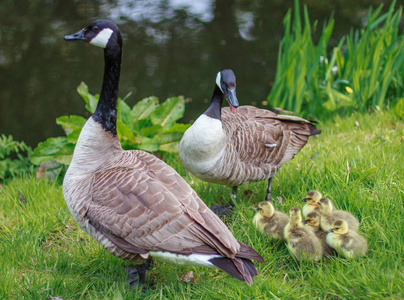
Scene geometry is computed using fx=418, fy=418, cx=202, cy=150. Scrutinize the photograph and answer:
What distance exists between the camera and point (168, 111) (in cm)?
594

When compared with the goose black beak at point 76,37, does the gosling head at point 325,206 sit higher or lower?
lower

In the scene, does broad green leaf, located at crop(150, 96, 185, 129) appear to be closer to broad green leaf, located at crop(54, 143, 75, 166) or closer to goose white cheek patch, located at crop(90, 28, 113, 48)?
broad green leaf, located at crop(54, 143, 75, 166)

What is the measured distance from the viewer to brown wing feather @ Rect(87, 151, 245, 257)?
9.73 feet

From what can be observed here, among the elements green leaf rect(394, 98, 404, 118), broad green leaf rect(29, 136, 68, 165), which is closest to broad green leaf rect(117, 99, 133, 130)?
broad green leaf rect(29, 136, 68, 165)

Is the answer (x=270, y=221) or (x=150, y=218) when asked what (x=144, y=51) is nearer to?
(x=270, y=221)

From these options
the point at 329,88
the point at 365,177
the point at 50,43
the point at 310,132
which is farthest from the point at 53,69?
the point at 365,177

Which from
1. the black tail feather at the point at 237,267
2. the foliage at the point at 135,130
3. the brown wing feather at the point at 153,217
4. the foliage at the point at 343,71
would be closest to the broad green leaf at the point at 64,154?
the foliage at the point at 135,130

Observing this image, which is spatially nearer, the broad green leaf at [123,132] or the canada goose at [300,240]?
the canada goose at [300,240]

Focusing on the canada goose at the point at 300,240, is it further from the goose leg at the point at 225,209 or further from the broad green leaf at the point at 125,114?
the broad green leaf at the point at 125,114

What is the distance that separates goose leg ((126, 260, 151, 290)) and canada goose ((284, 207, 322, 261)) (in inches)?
46.2

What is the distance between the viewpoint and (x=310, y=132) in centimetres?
470

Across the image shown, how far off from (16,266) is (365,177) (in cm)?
335

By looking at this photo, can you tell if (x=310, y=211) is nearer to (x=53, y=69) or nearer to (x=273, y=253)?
(x=273, y=253)

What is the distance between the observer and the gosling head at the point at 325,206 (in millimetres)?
3428
